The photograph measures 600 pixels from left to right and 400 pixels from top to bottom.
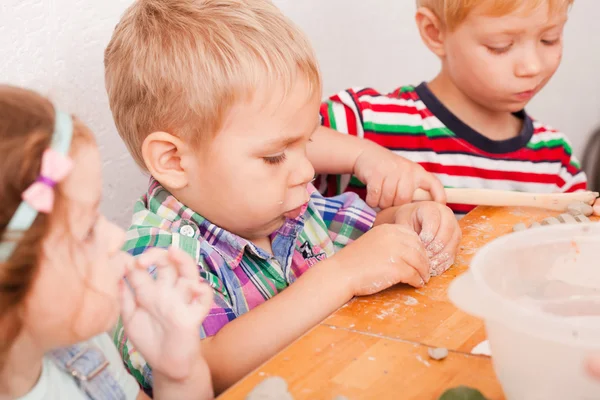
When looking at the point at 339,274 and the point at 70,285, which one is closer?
the point at 70,285

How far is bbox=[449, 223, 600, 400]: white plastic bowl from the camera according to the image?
0.50 meters

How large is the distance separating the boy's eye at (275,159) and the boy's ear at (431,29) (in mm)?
617

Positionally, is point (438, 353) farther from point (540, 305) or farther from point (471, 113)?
point (471, 113)

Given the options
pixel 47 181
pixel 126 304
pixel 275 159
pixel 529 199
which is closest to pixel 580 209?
pixel 529 199

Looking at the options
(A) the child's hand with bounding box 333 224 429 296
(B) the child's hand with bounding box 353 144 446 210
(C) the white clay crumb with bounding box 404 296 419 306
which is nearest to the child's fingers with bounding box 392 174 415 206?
(B) the child's hand with bounding box 353 144 446 210

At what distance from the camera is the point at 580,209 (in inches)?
42.3

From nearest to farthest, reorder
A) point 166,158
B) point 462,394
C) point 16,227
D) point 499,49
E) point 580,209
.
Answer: point 16,227 → point 462,394 → point 166,158 → point 580,209 → point 499,49

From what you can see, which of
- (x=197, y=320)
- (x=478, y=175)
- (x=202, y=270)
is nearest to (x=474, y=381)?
(x=197, y=320)

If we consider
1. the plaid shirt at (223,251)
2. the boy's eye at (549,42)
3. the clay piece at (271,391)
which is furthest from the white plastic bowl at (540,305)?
the boy's eye at (549,42)

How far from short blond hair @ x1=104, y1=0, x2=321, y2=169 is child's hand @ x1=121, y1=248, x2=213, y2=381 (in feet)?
0.79

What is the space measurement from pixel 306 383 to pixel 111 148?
2.10 feet

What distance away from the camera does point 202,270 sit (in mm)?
886

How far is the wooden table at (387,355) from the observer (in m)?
0.64

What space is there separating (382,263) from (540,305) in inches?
9.6
